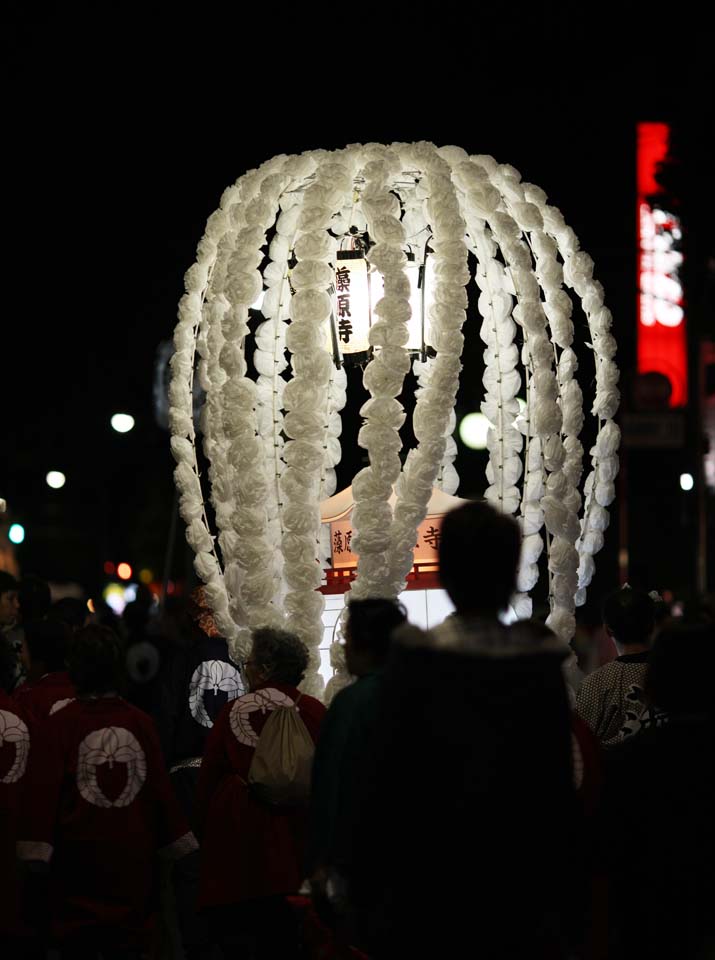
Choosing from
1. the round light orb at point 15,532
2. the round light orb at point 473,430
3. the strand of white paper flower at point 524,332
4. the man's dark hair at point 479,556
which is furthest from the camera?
the round light orb at point 15,532

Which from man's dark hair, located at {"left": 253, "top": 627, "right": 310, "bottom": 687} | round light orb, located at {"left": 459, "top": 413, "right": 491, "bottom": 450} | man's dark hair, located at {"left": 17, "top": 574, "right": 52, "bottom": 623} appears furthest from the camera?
round light orb, located at {"left": 459, "top": 413, "right": 491, "bottom": 450}

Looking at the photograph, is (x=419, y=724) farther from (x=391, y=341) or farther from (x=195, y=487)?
(x=195, y=487)

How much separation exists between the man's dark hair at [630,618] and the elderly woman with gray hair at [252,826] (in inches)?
55.9

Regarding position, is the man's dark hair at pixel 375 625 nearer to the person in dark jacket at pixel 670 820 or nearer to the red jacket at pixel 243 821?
the person in dark jacket at pixel 670 820

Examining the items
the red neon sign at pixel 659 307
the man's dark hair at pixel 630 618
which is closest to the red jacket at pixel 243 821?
the man's dark hair at pixel 630 618

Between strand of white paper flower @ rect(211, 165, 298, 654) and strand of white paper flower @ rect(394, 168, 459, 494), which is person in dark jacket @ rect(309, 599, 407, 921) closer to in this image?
strand of white paper flower @ rect(211, 165, 298, 654)

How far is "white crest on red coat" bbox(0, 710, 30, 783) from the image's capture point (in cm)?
543

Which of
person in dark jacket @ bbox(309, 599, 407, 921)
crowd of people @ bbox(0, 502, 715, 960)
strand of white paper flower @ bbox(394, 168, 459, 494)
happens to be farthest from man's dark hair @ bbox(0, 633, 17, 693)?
person in dark jacket @ bbox(309, 599, 407, 921)

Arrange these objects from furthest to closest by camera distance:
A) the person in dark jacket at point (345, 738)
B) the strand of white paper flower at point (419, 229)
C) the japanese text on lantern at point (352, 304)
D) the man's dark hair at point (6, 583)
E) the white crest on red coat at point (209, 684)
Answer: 1. the man's dark hair at point (6, 583)
2. the japanese text on lantern at point (352, 304)
3. the strand of white paper flower at point (419, 229)
4. the white crest on red coat at point (209, 684)
5. the person in dark jacket at point (345, 738)

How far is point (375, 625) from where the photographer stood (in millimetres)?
4051

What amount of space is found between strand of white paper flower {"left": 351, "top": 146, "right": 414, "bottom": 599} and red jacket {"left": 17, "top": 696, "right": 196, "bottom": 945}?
133 cm

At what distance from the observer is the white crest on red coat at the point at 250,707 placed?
17.3 feet

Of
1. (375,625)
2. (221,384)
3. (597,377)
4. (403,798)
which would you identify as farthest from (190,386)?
(403,798)

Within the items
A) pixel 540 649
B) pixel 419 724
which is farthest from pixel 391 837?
pixel 540 649
